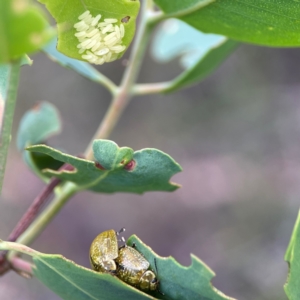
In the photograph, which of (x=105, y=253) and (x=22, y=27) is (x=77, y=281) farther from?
(x=22, y=27)

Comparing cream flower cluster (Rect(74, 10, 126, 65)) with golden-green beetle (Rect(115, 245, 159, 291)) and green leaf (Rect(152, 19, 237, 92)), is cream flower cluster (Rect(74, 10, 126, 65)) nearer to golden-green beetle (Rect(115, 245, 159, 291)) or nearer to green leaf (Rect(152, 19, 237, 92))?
golden-green beetle (Rect(115, 245, 159, 291))

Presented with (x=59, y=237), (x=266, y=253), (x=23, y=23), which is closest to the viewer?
(x=23, y=23)

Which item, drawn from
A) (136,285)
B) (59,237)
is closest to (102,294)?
(136,285)

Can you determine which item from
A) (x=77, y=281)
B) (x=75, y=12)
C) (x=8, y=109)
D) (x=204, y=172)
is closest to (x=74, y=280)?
(x=77, y=281)

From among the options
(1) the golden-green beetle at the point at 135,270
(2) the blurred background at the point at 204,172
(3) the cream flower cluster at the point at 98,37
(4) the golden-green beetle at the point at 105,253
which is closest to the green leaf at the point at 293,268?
(1) the golden-green beetle at the point at 135,270

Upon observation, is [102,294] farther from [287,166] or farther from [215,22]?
[287,166]

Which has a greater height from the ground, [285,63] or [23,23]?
[285,63]

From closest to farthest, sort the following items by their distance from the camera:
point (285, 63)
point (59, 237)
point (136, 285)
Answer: point (136, 285), point (59, 237), point (285, 63)
